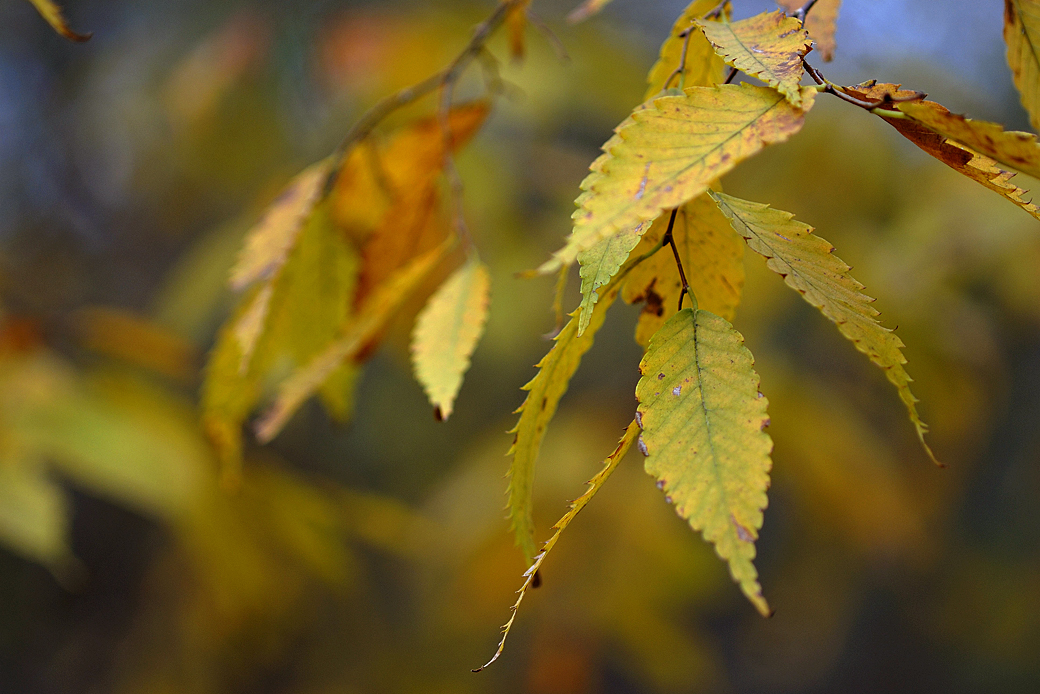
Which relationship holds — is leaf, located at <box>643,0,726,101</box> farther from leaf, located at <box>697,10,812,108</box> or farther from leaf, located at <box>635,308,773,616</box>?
leaf, located at <box>635,308,773,616</box>

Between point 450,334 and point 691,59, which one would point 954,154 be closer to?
point 691,59

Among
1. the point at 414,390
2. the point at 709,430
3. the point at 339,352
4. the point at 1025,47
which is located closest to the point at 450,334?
the point at 339,352

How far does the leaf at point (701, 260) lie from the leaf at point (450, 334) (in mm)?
108

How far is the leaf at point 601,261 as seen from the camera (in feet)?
0.98

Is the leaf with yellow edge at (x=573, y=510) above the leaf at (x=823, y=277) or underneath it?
underneath

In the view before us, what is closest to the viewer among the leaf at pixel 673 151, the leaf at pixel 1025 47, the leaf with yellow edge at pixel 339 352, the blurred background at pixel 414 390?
the leaf at pixel 673 151

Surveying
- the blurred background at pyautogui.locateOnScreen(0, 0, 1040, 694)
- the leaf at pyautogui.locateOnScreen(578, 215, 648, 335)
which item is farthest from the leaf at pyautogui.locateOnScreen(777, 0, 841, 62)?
the blurred background at pyautogui.locateOnScreen(0, 0, 1040, 694)

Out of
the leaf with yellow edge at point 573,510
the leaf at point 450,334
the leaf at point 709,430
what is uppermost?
the leaf at point 709,430

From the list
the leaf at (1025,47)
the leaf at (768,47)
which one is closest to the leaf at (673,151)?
the leaf at (768,47)

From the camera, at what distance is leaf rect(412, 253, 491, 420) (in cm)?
43

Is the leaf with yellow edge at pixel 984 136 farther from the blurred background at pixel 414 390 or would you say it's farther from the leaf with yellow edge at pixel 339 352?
the blurred background at pixel 414 390

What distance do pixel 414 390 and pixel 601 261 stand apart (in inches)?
75.9

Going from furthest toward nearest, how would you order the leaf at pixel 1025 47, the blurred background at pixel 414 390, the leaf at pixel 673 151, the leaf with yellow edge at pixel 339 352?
the blurred background at pixel 414 390, the leaf with yellow edge at pixel 339 352, the leaf at pixel 1025 47, the leaf at pixel 673 151

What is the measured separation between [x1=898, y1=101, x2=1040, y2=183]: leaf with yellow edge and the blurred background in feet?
2.33
